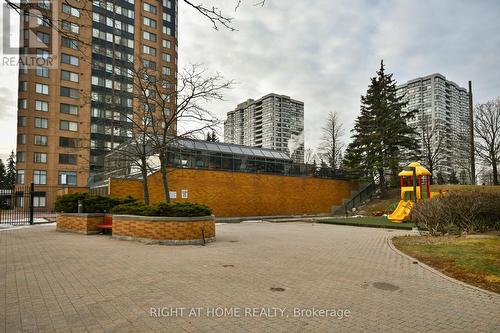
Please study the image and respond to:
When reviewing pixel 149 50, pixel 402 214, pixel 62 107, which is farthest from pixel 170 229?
pixel 149 50

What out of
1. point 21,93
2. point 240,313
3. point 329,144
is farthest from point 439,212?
point 21,93

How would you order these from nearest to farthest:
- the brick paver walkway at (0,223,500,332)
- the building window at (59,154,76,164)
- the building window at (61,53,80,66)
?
the brick paver walkway at (0,223,500,332), the building window at (59,154,76,164), the building window at (61,53,80,66)

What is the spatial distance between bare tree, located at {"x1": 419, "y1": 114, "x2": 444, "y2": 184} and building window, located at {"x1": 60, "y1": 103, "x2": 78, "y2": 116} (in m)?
49.8

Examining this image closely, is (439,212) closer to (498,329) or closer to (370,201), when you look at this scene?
(498,329)

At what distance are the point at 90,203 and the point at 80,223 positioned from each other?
1006mm

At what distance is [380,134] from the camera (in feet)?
114

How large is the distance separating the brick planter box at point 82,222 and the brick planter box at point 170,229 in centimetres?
373

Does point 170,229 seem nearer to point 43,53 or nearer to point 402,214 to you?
point 402,214

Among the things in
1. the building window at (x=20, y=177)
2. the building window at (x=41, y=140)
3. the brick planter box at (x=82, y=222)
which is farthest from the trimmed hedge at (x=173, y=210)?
the building window at (x=41, y=140)

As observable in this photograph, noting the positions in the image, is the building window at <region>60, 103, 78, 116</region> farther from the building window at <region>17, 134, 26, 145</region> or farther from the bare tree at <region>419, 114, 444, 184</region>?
the bare tree at <region>419, 114, 444, 184</region>

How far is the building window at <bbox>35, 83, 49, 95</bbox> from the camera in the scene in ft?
162

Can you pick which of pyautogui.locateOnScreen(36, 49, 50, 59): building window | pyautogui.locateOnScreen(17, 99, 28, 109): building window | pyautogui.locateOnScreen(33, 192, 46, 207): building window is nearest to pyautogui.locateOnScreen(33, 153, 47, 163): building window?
pyautogui.locateOnScreen(33, 192, 46, 207): building window

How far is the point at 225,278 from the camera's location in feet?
22.7

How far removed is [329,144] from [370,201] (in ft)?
46.9
